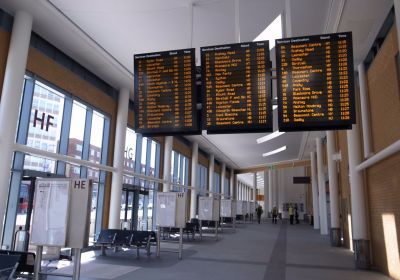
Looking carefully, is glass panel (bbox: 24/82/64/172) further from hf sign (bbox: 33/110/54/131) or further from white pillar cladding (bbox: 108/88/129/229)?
white pillar cladding (bbox: 108/88/129/229)

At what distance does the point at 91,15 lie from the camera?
7.97 meters

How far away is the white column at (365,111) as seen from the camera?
898 centimetres

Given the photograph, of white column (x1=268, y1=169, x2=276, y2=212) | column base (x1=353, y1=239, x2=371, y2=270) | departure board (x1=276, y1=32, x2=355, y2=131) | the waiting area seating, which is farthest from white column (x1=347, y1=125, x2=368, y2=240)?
white column (x1=268, y1=169, x2=276, y2=212)

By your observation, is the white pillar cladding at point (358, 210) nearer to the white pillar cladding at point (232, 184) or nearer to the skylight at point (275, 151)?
the skylight at point (275, 151)

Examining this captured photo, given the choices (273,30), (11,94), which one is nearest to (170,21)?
(273,30)

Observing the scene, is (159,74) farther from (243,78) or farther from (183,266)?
(183,266)

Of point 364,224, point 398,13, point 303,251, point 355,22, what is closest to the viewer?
point 398,13

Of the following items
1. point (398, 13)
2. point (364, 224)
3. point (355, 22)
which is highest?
point (355, 22)

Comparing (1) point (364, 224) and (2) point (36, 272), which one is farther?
(1) point (364, 224)

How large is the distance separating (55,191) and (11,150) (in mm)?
2897

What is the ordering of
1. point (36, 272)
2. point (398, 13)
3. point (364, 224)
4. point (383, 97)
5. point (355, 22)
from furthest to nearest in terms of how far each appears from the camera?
point (364, 224)
point (383, 97)
point (355, 22)
point (36, 272)
point (398, 13)

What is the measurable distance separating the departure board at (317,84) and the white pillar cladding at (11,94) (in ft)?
18.8

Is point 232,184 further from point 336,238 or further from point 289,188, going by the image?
point 336,238

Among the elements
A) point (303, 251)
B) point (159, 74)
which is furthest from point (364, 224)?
point (159, 74)
